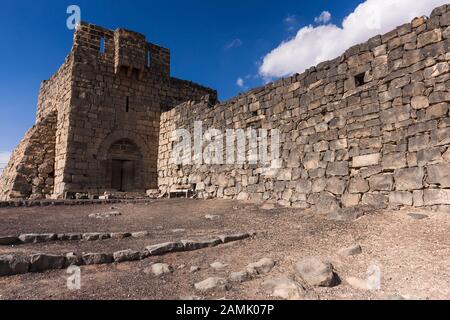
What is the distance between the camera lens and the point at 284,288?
9.27 ft

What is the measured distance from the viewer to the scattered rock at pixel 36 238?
447 centimetres

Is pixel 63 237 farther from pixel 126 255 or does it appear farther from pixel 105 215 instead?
pixel 105 215

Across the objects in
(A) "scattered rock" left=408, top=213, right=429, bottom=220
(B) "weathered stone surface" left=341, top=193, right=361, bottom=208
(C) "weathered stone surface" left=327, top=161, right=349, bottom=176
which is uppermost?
(C) "weathered stone surface" left=327, top=161, right=349, bottom=176

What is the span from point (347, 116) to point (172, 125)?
8455 mm

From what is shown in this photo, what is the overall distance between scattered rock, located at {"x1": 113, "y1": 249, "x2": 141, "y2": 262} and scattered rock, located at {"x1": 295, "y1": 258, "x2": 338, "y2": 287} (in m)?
2.02

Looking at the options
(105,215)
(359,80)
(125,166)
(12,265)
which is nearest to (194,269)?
(12,265)

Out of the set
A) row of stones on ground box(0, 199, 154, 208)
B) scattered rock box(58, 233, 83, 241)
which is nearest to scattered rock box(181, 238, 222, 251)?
scattered rock box(58, 233, 83, 241)

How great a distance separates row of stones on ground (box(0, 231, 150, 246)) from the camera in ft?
14.4

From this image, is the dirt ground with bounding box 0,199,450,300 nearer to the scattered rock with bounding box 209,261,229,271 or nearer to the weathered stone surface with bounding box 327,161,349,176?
the scattered rock with bounding box 209,261,229,271

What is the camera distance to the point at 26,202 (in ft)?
26.8

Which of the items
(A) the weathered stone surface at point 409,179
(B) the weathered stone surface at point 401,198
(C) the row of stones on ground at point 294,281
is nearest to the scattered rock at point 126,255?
(C) the row of stones on ground at point 294,281

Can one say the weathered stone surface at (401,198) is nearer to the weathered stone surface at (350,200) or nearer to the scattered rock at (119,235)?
the weathered stone surface at (350,200)

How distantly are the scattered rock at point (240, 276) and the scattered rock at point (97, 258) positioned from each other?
162 centimetres
